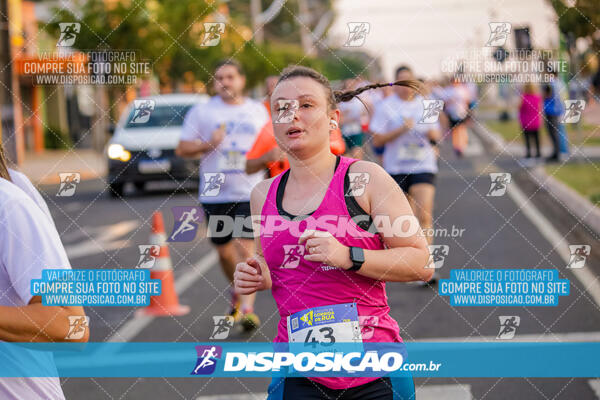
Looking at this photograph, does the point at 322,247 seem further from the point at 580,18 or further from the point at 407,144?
the point at 407,144

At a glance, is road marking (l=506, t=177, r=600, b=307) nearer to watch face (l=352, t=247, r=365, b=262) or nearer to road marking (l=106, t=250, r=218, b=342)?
road marking (l=106, t=250, r=218, b=342)

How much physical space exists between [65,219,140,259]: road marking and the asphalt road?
0.05 ft

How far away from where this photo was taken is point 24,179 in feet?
9.87

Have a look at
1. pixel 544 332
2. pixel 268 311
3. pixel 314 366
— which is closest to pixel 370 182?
pixel 314 366

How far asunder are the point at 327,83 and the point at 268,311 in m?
4.89

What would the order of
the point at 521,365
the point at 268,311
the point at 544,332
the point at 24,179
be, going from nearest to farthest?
1. the point at 24,179
2. the point at 521,365
3. the point at 544,332
4. the point at 268,311

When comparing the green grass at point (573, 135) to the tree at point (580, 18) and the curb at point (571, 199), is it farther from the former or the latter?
the tree at point (580, 18)

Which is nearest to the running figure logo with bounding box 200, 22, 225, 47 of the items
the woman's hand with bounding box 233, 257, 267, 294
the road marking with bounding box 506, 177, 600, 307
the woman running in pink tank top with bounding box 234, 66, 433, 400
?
the woman running in pink tank top with bounding box 234, 66, 433, 400

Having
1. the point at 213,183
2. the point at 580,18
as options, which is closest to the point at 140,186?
the point at 213,183

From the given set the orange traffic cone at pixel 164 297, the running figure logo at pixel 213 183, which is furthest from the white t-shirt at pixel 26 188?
the orange traffic cone at pixel 164 297

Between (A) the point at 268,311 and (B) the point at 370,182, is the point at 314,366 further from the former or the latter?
(A) the point at 268,311

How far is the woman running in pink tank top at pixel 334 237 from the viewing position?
3.11m

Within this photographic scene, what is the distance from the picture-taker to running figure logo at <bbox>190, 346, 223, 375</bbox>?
4.21m

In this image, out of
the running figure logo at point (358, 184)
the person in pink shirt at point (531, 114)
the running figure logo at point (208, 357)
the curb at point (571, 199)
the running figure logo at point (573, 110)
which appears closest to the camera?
the running figure logo at point (358, 184)
